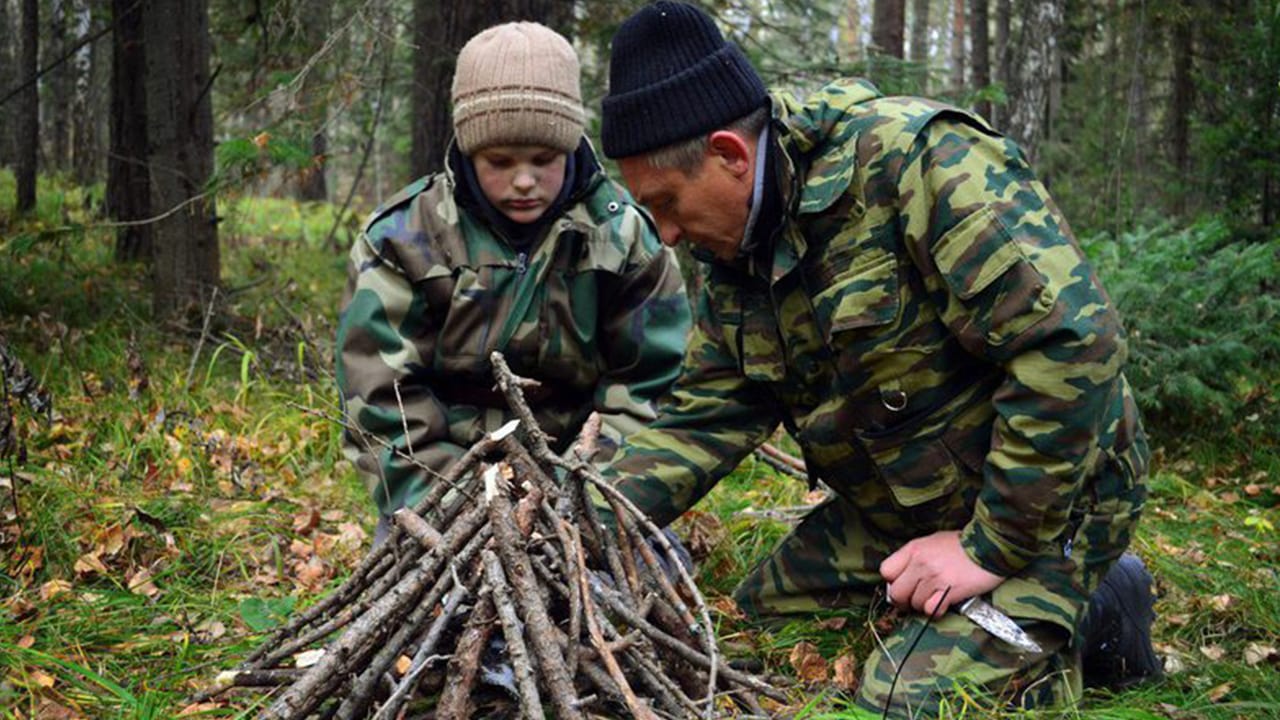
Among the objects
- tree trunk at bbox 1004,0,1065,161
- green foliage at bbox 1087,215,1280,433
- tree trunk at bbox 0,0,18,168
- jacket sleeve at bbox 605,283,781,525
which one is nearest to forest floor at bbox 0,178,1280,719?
green foliage at bbox 1087,215,1280,433

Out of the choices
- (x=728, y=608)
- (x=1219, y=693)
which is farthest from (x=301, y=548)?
(x=1219, y=693)

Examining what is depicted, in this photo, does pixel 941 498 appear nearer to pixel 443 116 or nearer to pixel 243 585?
pixel 243 585

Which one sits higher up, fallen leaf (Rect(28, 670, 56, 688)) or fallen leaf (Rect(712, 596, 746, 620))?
fallen leaf (Rect(28, 670, 56, 688))

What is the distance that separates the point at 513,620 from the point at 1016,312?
1.33 metres

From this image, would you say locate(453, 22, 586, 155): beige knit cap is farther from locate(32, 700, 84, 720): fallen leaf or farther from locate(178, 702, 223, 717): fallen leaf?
locate(32, 700, 84, 720): fallen leaf

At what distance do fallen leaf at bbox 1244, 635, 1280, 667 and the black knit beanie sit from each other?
82.8 inches

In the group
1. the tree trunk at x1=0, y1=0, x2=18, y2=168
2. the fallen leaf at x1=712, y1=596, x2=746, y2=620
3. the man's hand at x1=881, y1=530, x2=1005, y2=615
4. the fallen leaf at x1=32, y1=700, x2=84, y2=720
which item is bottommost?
the fallen leaf at x1=712, y1=596, x2=746, y2=620

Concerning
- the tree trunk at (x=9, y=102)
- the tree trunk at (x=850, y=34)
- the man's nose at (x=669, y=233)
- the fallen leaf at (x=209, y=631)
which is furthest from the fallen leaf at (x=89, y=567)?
the tree trunk at (x=9, y=102)

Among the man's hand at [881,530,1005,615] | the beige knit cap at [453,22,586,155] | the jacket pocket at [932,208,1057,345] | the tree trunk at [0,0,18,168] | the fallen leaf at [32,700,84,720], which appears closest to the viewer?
the jacket pocket at [932,208,1057,345]

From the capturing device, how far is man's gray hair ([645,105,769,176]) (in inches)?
109

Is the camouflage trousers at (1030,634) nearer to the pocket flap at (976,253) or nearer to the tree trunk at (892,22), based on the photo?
A: the pocket flap at (976,253)

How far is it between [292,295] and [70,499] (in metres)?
4.50

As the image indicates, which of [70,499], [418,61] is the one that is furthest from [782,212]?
[418,61]

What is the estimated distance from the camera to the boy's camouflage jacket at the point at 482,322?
3.56m
